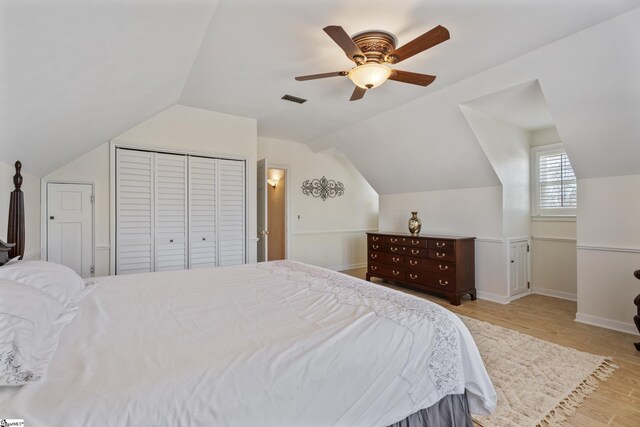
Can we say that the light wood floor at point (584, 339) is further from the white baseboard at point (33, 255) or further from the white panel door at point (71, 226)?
the white panel door at point (71, 226)

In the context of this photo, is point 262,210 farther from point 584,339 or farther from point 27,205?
point 584,339

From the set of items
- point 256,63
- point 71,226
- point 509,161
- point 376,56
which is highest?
point 256,63

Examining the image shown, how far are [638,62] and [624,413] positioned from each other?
2.43m

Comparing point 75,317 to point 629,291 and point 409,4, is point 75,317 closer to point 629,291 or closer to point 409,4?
point 409,4

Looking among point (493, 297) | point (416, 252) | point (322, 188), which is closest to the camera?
point (493, 297)

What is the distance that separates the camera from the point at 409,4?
1992mm

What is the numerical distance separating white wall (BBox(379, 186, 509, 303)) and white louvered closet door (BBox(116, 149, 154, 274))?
392 centimetres

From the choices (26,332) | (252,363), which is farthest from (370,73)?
(26,332)

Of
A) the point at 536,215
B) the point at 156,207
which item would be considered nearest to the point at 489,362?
the point at 536,215

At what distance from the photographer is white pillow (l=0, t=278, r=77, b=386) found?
2.96 feet

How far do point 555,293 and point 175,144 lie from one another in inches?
217

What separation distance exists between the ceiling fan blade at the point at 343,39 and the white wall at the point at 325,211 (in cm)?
346

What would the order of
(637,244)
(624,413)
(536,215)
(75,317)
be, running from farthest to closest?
(536,215) < (637,244) < (624,413) < (75,317)

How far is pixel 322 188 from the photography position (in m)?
6.07
